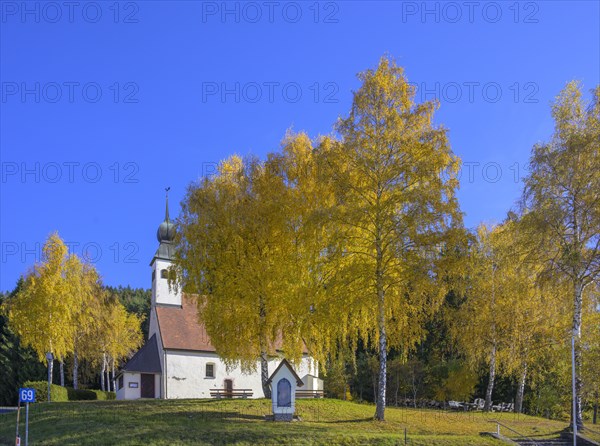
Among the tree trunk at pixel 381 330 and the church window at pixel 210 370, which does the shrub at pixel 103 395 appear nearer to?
the church window at pixel 210 370

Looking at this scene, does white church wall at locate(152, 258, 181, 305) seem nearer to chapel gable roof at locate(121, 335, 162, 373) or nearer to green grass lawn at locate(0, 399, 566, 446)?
chapel gable roof at locate(121, 335, 162, 373)

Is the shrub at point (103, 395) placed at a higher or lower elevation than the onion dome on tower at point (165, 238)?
lower

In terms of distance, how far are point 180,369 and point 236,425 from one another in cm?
1771

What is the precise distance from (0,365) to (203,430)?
49966 mm

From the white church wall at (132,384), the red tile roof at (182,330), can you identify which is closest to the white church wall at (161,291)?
the red tile roof at (182,330)

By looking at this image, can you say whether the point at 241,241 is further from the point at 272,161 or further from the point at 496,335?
the point at 496,335

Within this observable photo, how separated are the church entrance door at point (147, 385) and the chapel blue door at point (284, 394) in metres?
17.3

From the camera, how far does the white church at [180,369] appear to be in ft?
140

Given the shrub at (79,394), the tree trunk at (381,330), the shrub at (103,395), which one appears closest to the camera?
the tree trunk at (381,330)

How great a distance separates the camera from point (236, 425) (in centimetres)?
2641

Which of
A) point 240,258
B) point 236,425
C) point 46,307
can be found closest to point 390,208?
point 240,258

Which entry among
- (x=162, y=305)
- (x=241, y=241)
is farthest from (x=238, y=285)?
(x=162, y=305)

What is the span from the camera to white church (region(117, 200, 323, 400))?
1686 inches

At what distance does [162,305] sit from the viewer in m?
47.7
